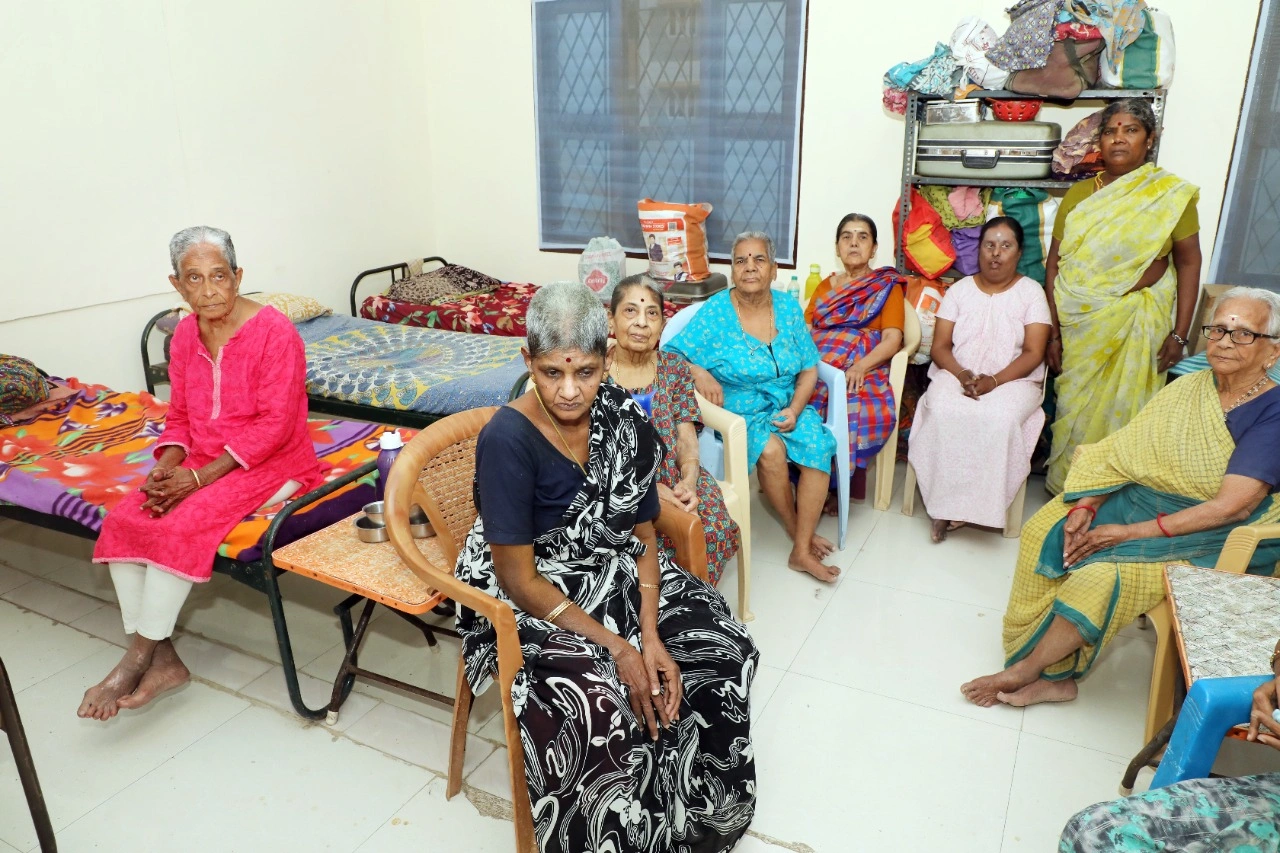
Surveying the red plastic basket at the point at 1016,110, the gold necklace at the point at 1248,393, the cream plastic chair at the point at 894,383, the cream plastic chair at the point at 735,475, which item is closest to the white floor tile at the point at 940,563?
the cream plastic chair at the point at 894,383

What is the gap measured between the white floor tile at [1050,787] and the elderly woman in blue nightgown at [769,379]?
105cm

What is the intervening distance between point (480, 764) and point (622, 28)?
13.4ft

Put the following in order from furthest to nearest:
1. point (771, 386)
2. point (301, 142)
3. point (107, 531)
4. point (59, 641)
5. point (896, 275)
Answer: point (301, 142), point (896, 275), point (771, 386), point (59, 641), point (107, 531)

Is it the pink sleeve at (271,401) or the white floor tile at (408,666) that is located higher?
the pink sleeve at (271,401)

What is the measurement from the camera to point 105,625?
9.95 feet

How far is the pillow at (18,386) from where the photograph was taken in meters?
3.35

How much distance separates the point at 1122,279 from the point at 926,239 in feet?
2.87

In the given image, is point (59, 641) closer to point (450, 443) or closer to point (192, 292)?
point (192, 292)

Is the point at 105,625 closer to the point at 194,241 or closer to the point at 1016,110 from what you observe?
the point at 194,241

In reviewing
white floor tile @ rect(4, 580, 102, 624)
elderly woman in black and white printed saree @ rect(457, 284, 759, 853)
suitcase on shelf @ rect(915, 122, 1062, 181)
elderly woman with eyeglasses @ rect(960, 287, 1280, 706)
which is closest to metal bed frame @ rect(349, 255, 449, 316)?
white floor tile @ rect(4, 580, 102, 624)

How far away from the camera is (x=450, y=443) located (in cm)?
223

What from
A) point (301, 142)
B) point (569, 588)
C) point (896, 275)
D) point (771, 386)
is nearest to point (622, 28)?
point (301, 142)

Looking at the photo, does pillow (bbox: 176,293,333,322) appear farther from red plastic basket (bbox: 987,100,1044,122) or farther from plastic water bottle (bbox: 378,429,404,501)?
red plastic basket (bbox: 987,100,1044,122)

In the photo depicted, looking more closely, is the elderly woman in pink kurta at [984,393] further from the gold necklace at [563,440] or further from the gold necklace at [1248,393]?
the gold necklace at [563,440]
